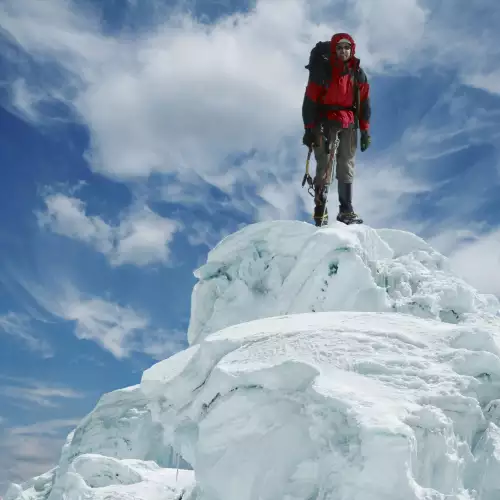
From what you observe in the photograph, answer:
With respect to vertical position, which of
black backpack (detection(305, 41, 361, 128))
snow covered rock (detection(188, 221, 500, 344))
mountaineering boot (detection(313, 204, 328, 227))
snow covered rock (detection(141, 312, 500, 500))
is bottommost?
snow covered rock (detection(141, 312, 500, 500))

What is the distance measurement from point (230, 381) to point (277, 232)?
429cm

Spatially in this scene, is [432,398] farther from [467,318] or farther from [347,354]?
[467,318]

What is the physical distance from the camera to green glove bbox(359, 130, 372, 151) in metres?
9.66

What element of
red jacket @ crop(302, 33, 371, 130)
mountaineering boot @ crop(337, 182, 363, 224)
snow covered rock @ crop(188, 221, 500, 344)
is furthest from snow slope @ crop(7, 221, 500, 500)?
red jacket @ crop(302, 33, 371, 130)

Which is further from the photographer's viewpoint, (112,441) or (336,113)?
(112,441)

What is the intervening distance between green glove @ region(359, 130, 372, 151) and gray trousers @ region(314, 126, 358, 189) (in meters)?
0.32

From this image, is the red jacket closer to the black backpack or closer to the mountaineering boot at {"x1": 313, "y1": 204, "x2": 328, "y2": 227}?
the black backpack

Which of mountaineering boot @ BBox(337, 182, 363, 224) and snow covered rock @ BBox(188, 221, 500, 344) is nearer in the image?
snow covered rock @ BBox(188, 221, 500, 344)

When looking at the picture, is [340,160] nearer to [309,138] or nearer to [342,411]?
[309,138]

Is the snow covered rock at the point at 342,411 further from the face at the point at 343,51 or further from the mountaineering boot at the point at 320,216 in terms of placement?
the face at the point at 343,51

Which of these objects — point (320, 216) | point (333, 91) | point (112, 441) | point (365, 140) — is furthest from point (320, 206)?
point (112, 441)

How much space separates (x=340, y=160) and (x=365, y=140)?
2.08ft

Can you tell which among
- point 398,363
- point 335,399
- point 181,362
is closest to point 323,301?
point 181,362

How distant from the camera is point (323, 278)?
7.78 meters
